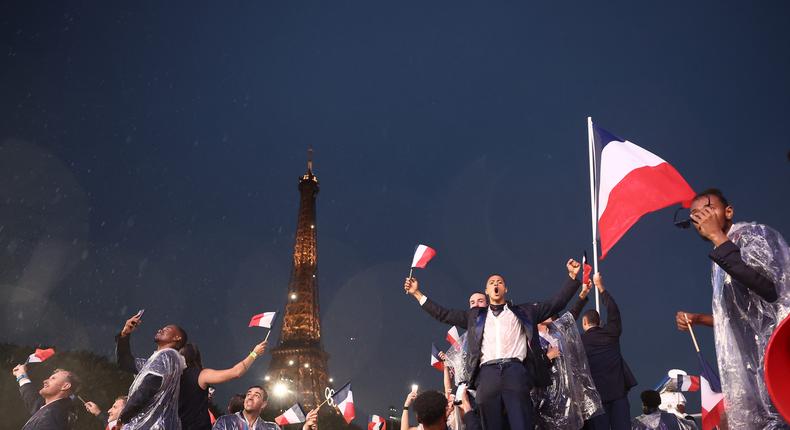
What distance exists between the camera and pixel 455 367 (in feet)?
22.2

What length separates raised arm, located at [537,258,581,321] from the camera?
231 inches

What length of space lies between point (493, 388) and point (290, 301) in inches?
2179

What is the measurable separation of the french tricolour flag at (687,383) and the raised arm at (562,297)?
16.9 feet

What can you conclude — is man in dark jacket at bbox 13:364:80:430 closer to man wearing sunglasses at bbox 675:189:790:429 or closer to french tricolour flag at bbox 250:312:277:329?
french tricolour flag at bbox 250:312:277:329

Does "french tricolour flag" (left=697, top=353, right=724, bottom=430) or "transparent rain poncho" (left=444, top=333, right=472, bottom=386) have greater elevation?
"transparent rain poncho" (left=444, top=333, right=472, bottom=386)

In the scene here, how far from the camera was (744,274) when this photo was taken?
10.2 ft

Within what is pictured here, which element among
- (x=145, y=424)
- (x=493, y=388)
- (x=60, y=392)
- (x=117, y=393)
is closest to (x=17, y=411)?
(x=117, y=393)

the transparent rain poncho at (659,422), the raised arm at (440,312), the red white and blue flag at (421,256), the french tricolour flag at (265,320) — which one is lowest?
the transparent rain poncho at (659,422)

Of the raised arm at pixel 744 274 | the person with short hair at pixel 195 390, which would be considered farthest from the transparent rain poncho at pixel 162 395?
the raised arm at pixel 744 274

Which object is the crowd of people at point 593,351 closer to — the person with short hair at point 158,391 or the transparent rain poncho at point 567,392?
the transparent rain poncho at point 567,392

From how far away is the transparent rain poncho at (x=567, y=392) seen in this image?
20.6 feet

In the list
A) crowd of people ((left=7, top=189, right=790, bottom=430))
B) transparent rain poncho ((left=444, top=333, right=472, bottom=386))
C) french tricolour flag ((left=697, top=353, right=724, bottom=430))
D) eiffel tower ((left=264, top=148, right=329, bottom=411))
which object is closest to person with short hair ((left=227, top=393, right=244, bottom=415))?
crowd of people ((left=7, top=189, right=790, bottom=430))

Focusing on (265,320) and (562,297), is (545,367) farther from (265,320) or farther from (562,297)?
(265,320)

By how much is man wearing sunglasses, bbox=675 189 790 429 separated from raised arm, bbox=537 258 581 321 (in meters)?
2.33
